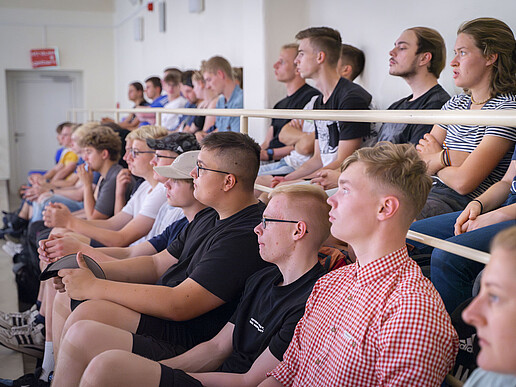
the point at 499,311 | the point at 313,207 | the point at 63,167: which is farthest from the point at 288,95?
the point at 499,311

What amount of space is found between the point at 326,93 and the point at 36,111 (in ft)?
27.4

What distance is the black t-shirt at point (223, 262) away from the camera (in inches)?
71.5

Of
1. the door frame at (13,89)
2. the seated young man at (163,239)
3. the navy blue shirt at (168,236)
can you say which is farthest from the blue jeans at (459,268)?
the door frame at (13,89)

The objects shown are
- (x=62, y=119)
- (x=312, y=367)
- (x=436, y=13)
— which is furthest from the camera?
(x=62, y=119)

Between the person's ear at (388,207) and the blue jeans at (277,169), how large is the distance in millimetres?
2212

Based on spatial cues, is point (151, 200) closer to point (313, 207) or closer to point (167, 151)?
point (167, 151)

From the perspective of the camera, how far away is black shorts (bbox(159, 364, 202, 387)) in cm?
146

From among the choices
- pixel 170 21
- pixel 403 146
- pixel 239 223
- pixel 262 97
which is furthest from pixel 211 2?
pixel 403 146

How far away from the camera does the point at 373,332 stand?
116 cm

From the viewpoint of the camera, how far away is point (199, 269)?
6.04ft

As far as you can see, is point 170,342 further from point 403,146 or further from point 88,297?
point 403,146

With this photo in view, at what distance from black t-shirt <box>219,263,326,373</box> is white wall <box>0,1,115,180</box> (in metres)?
9.26

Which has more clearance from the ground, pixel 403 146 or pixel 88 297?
pixel 403 146

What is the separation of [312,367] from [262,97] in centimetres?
322
